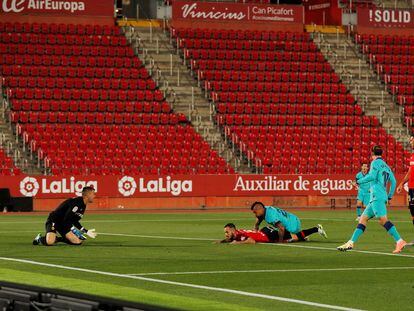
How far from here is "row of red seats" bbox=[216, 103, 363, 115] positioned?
52.1 meters

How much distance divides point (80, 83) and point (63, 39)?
3.11 m

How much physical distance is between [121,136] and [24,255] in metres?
27.9

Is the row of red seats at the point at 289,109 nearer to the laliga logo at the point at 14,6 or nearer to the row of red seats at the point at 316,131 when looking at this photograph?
the row of red seats at the point at 316,131

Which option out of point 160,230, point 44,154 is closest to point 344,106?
point 44,154

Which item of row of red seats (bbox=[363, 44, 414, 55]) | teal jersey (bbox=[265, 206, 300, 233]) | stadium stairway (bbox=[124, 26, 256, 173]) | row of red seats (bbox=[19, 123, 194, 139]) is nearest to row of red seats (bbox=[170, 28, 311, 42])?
stadium stairway (bbox=[124, 26, 256, 173])

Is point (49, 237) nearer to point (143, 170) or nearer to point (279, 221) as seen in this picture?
point (279, 221)

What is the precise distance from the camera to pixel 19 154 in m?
44.9

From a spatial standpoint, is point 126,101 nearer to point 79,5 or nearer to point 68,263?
point 79,5

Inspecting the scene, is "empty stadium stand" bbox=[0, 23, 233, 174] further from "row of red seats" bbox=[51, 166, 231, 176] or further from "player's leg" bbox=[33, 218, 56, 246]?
"player's leg" bbox=[33, 218, 56, 246]

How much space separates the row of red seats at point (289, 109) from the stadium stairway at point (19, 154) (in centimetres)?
1009

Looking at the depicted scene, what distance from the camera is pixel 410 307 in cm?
1239

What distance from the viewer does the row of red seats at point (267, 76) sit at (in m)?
53.6

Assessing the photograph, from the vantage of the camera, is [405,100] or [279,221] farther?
[405,100]

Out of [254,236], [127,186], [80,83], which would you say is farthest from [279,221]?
[80,83]
